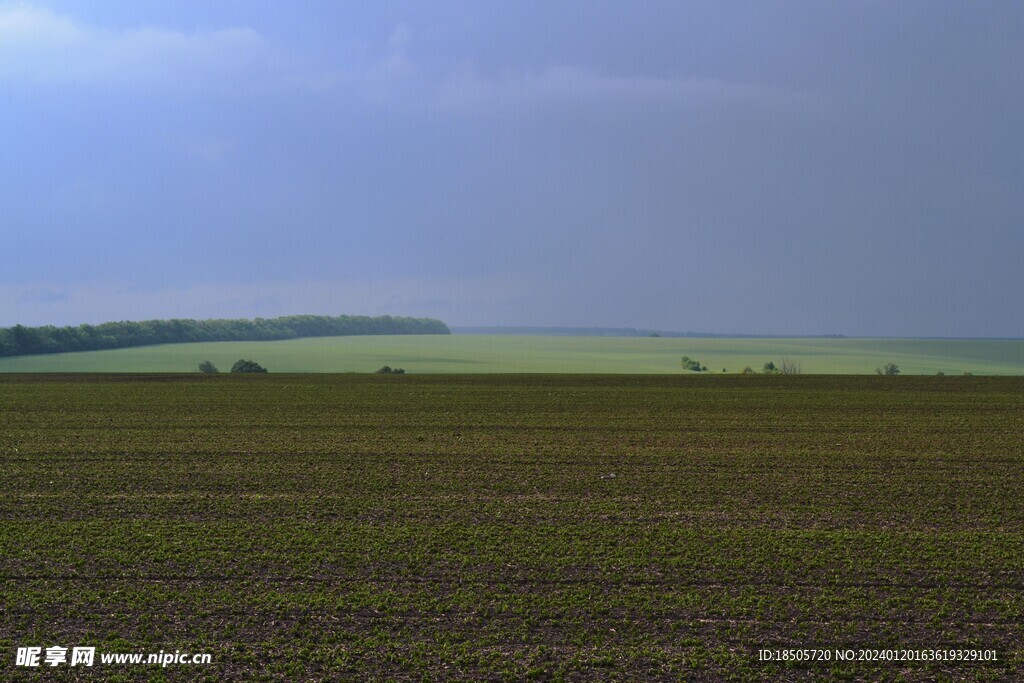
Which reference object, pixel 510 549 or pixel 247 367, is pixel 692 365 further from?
pixel 510 549

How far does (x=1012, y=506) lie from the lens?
9617mm

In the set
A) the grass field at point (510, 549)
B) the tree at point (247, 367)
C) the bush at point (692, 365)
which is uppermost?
the bush at point (692, 365)

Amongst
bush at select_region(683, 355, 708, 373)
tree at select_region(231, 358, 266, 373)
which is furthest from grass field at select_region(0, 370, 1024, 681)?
bush at select_region(683, 355, 708, 373)

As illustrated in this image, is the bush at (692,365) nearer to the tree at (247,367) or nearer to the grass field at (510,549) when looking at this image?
the tree at (247,367)

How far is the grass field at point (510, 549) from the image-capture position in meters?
5.44

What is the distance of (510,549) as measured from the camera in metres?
7.56

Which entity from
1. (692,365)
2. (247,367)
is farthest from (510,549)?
(692,365)

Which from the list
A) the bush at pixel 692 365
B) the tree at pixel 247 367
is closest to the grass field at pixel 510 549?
the tree at pixel 247 367

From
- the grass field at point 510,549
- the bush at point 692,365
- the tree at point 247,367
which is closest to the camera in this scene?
the grass field at point 510,549

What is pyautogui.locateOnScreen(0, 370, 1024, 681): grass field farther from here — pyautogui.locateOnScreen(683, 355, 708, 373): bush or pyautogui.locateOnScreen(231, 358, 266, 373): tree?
pyautogui.locateOnScreen(683, 355, 708, 373): bush

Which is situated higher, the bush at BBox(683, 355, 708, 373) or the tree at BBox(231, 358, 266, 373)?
the bush at BBox(683, 355, 708, 373)

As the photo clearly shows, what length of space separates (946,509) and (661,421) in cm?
851

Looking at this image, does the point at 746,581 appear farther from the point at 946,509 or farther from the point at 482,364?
the point at 482,364

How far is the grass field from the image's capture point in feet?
17.8
